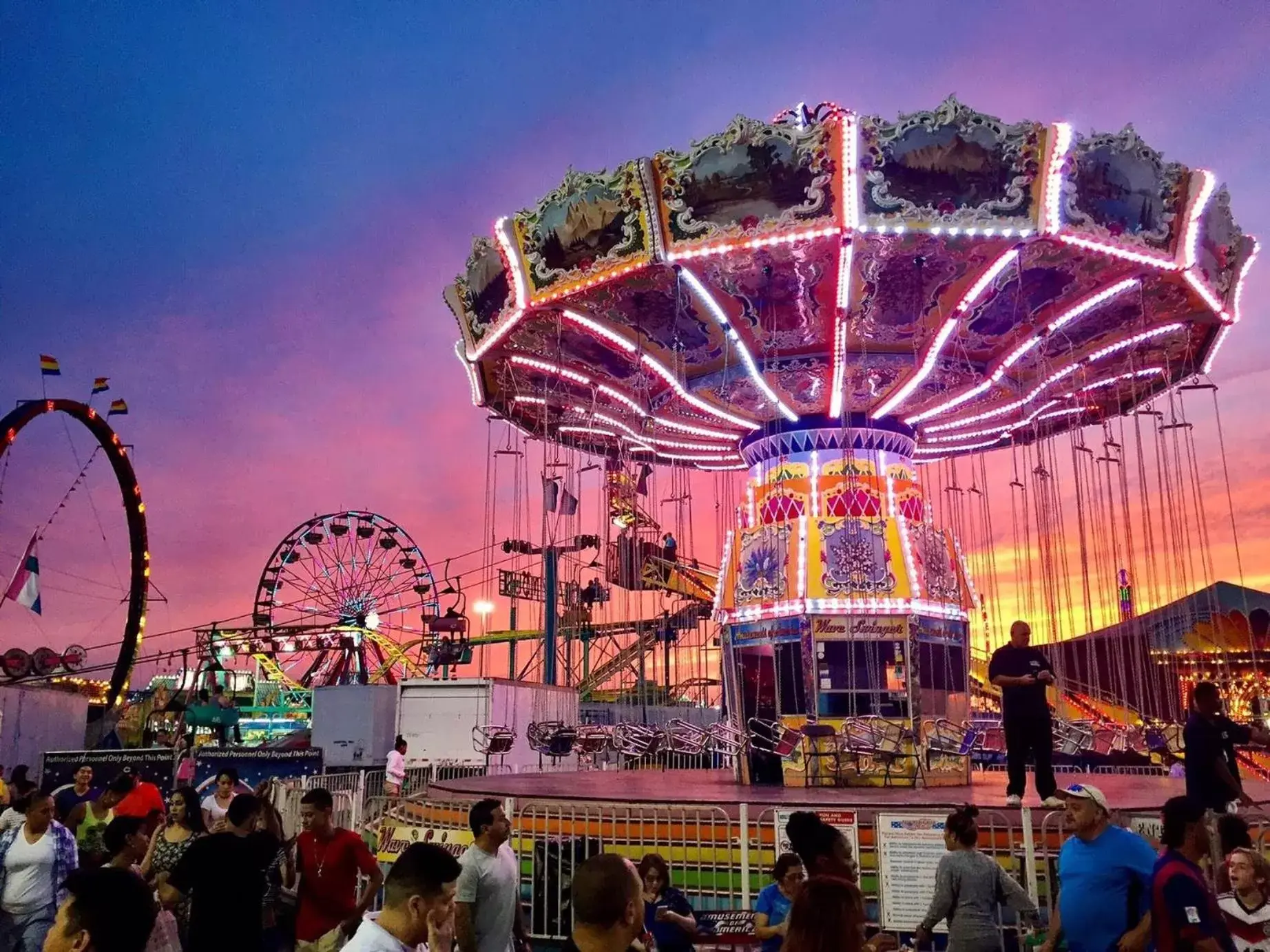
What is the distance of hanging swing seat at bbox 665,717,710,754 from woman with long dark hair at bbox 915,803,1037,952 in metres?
10.6

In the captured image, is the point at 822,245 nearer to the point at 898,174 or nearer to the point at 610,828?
the point at 898,174

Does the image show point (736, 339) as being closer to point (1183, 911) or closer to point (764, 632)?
point (764, 632)

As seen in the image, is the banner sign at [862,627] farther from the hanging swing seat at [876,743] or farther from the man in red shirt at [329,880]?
the man in red shirt at [329,880]

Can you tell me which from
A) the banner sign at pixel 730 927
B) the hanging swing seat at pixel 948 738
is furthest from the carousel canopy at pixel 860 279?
the banner sign at pixel 730 927

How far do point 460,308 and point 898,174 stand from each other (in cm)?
794

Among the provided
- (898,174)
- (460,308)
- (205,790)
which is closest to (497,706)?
(205,790)

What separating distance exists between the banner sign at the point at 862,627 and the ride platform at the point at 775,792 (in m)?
2.51

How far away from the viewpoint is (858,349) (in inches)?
682

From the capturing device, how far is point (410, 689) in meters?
22.0

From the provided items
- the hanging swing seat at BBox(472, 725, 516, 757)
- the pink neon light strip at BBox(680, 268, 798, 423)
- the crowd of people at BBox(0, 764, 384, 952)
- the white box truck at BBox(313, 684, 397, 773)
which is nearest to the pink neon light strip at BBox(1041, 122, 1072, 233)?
the pink neon light strip at BBox(680, 268, 798, 423)

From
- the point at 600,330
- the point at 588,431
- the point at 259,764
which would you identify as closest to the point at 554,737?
the point at 259,764

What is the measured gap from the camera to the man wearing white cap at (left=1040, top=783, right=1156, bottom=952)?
4805 mm

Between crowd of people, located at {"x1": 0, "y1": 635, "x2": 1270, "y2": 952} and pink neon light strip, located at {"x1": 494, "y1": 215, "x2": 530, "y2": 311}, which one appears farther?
pink neon light strip, located at {"x1": 494, "y1": 215, "x2": 530, "y2": 311}

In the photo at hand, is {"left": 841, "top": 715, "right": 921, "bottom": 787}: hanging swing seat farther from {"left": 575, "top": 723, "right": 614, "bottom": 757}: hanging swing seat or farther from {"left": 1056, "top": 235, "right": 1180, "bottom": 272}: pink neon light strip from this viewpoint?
{"left": 1056, "top": 235, "right": 1180, "bottom": 272}: pink neon light strip
